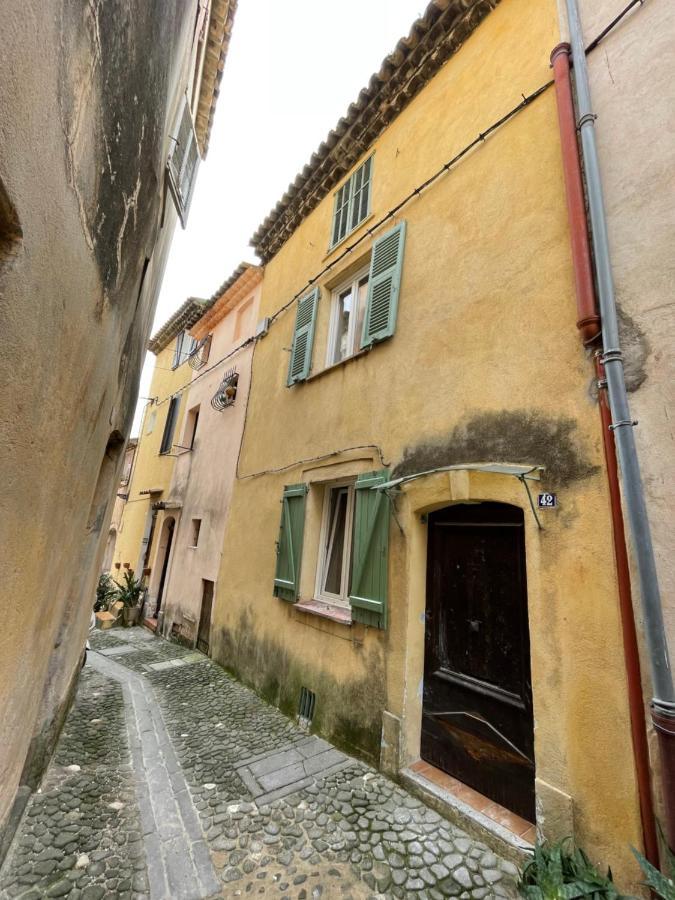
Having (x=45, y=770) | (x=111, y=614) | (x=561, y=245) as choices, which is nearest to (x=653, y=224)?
(x=561, y=245)

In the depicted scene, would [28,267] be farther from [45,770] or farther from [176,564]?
[176,564]

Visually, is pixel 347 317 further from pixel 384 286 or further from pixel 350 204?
pixel 350 204

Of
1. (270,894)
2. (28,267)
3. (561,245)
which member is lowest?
(270,894)

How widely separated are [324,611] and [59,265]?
3.94 meters

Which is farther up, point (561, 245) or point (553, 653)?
point (561, 245)

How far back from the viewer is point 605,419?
2.60m

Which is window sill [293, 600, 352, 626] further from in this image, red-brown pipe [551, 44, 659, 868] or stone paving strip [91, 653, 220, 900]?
red-brown pipe [551, 44, 659, 868]

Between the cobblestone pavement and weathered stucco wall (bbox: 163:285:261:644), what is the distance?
11.1ft

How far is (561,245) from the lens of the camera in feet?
10.5

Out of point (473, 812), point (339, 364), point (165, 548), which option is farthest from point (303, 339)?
point (165, 548)

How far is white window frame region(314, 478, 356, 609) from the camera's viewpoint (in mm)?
4682

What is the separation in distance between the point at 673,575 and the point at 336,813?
2.86 metres

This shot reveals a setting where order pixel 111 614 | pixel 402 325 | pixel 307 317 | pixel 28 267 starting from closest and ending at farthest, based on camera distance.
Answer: pixel 28 267 → pixel 402 325 → pixel 307 317 → pixel 111 614

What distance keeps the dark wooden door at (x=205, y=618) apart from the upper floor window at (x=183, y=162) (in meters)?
6.21
